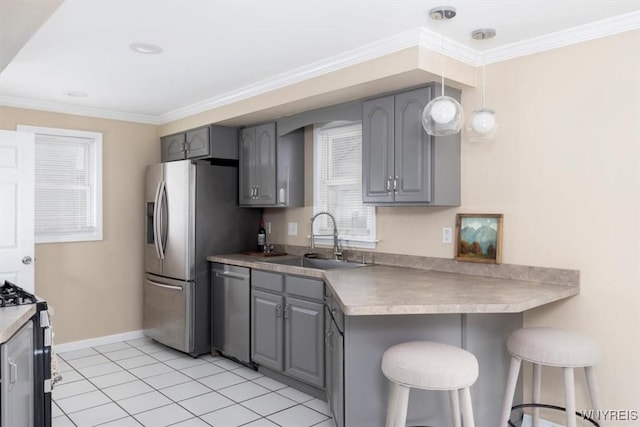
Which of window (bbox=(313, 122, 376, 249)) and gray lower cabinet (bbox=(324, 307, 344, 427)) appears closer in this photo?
gray lower cabinet (bbox=(324, 307, 344, 427))

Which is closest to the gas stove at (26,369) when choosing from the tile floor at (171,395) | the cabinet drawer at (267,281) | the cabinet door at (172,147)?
the tile floor at (171,395)

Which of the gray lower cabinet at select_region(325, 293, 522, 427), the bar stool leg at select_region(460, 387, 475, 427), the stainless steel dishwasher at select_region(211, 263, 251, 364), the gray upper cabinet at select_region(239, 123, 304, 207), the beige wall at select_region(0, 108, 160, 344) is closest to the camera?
the bar stool leg at select_region(460, 387, 475, 427)

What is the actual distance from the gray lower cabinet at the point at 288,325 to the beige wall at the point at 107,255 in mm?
1848

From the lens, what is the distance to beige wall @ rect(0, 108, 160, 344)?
14.4ft

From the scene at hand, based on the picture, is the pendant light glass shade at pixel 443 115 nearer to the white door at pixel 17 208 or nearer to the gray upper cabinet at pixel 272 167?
the gray upper cabinet at pixel 272 167

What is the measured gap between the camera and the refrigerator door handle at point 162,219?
4.40 m

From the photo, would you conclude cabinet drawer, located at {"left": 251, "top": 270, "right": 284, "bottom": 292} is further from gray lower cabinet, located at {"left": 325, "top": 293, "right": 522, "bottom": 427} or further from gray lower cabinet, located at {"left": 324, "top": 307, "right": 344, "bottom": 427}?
gray lower cabinet, located at {"left": 325, "top": 293, "right": 522, "bottom": 427}

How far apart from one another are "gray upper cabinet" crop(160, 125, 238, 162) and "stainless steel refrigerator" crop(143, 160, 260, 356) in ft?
0.40

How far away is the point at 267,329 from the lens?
142 inches

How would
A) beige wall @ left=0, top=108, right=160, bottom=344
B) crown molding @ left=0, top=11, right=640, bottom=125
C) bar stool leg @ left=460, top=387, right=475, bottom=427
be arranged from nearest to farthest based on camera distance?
bar stool leg @ left=460, top=387, right=475, bottom=427
crown molding @ left=0, top=11, right=640, bottom=125
beige wall @ left=0, top=108, right=160, bottom=344

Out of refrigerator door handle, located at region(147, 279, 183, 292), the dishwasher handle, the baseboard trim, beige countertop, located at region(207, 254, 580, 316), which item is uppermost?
beige countertop, located at region(207, 254, 580, 316)

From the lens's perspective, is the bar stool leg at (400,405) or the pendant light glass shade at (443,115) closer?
the bar stool leg at (400,405)

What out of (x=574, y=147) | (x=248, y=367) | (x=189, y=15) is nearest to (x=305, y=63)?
(x=189, y=15)

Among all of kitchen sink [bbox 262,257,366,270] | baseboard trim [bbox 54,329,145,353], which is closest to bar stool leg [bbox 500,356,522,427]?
kitchen sink [bbox 262,257,366,270]
